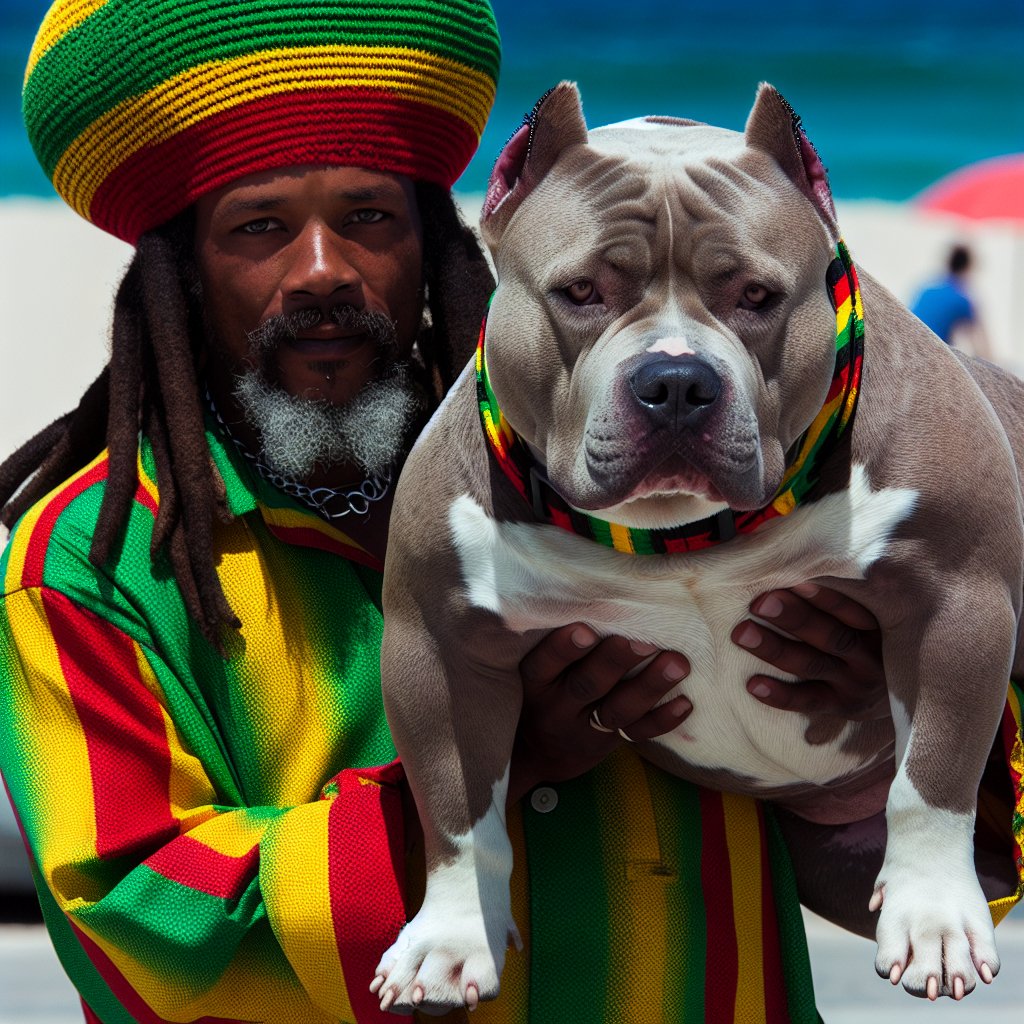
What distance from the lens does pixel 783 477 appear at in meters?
1.95

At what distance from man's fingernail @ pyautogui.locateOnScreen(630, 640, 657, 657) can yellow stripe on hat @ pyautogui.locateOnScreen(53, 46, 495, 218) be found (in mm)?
974

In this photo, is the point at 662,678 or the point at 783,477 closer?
the point at 783,477

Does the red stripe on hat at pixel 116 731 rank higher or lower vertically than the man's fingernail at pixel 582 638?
lower

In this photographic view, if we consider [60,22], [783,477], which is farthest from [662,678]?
[60,22]

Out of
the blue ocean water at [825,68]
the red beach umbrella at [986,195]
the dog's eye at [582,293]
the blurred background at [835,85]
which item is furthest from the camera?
the blue ocean water at [825,68]

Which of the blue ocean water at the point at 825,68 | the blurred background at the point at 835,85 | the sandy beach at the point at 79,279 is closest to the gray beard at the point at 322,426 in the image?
the sandy beach at the point at 79,279

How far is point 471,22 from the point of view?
269 cm

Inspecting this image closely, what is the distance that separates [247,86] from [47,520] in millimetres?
705

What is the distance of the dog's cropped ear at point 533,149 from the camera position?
1.97m

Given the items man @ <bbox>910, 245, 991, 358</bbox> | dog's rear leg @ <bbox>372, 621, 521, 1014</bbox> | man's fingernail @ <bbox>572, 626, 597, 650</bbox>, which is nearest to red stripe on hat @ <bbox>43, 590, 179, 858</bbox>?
dog's rear leg @ <bbox>372, 621, 521, 1014</bbox>

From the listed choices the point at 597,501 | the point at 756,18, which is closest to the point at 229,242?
the point at 597,501

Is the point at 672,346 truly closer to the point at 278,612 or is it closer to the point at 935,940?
the point at 935,940

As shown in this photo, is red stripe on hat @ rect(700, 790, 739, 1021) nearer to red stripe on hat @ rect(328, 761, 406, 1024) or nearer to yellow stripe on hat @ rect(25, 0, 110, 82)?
red stripe on hat @ rect(328, 761, 406, 1024)

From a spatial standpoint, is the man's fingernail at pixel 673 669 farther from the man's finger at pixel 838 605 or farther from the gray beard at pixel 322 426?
the gray beard at pixel 322 426
